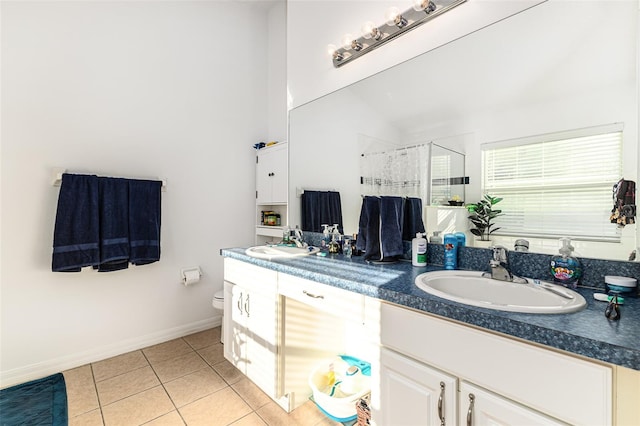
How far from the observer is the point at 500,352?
78 centimetres

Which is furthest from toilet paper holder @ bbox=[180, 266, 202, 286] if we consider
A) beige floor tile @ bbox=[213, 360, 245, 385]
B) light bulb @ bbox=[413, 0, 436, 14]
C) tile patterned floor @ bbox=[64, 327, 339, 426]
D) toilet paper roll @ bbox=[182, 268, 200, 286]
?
light bulb @ bbox=[413, 0, 436, 14]

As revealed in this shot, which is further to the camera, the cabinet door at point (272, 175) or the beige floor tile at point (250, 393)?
the cabinet door at point (272, 175)

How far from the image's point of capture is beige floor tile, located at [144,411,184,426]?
1.53m

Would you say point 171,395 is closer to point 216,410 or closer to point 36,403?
point 216,410

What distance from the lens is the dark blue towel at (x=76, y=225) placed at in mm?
1932

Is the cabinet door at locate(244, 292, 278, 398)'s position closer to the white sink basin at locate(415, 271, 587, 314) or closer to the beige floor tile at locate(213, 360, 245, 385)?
the beige floor tile at locate(213, 360, 245, 385)

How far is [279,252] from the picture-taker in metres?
1.92

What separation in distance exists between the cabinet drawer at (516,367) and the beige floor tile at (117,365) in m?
2.10

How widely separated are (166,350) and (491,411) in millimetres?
2397

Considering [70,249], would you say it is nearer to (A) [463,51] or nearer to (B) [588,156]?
(A) [463,51]

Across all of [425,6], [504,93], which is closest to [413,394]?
[504,93]

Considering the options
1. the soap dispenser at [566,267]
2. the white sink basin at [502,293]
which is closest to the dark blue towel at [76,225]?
the white sink basin at [502,293]

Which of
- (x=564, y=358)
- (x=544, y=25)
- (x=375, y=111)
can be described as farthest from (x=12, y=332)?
(x=544, y=25)

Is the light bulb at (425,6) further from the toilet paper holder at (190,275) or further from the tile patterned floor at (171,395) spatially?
the toilet paper holder at (190,275)
